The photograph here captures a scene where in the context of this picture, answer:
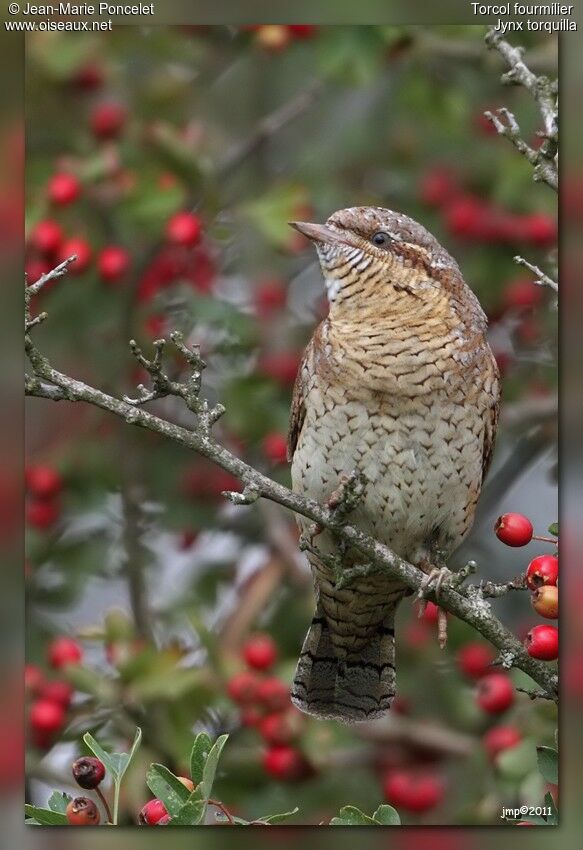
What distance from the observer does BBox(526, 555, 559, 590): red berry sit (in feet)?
6.41

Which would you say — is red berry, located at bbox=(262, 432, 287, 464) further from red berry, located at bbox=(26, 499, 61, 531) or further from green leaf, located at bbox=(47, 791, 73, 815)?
green leaf, located at bbox=(47, 791, 73, 815)

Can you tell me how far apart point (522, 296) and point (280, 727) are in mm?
1145

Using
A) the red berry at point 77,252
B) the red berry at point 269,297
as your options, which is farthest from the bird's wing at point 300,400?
the red berry at point 269,297

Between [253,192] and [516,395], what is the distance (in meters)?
0.82

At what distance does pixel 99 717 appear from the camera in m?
2.54

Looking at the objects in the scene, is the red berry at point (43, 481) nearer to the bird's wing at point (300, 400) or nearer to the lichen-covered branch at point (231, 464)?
the bird's wing at point (300, 400)

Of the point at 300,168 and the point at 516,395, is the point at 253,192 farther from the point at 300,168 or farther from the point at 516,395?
the point at 516,395

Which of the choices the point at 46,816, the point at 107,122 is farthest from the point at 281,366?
the point at 46,816

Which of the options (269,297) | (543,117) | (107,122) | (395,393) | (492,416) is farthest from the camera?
(269,297)

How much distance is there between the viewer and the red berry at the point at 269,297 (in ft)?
10.1

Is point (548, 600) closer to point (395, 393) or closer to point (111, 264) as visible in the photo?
point (395, 393)

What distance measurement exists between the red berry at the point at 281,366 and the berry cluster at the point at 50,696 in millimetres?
858

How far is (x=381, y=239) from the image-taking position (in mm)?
2271

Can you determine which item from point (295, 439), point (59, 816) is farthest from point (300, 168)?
point (59, 816)
